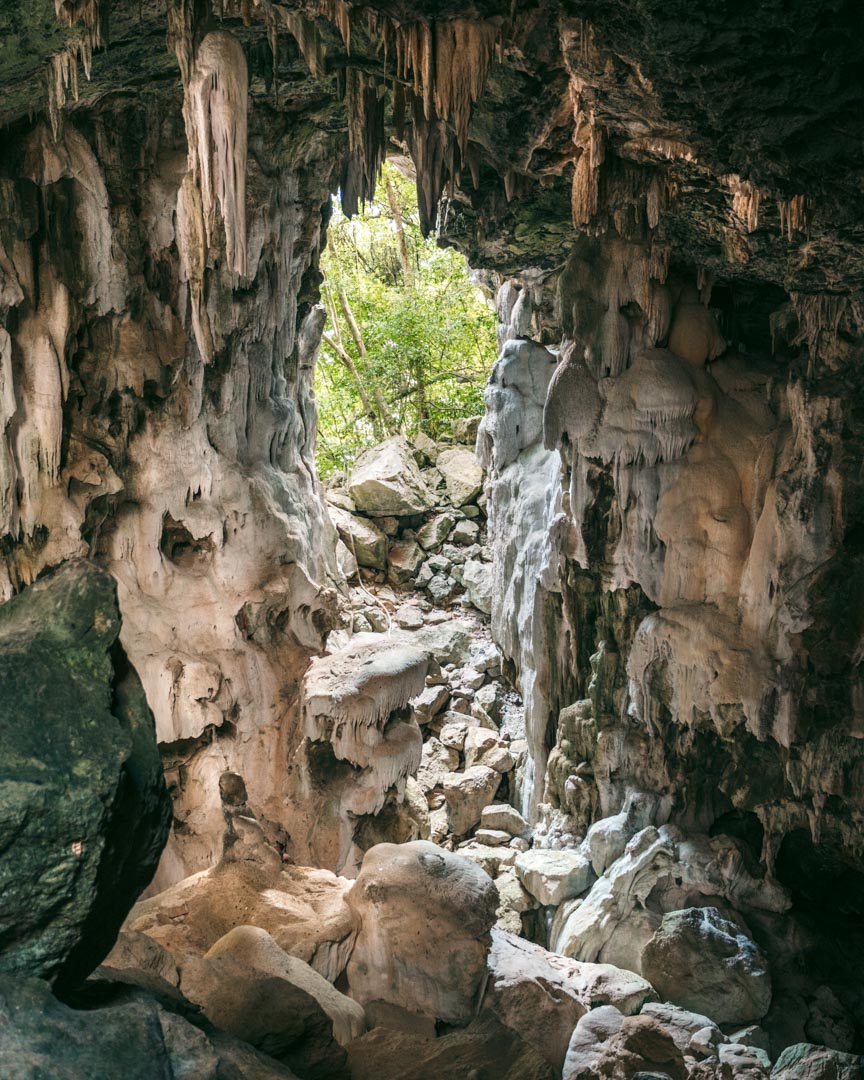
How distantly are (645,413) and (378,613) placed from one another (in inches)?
212

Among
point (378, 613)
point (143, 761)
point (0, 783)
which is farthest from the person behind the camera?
point (378, 613)

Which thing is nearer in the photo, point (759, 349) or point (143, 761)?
point (143, 761)

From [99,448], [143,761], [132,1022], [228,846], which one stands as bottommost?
[228,846]

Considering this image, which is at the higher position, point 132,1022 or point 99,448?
point 99,448

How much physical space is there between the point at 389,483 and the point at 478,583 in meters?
1.88

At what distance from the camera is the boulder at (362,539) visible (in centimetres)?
1273

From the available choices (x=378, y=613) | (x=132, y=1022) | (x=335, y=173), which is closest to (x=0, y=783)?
(x=132, y=1022)

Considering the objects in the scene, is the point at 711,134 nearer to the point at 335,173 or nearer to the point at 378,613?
the point at 335,173

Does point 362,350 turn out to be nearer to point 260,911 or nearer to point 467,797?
point 467,797

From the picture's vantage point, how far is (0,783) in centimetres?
230

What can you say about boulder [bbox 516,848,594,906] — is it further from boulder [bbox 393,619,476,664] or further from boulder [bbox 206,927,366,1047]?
boulder [bbox 393,619,476,664]

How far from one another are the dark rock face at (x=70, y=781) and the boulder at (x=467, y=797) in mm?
7253

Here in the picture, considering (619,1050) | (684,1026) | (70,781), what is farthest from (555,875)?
(70,781)

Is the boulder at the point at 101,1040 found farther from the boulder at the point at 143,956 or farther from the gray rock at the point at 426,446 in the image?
the gray rock at the point at 426,446
